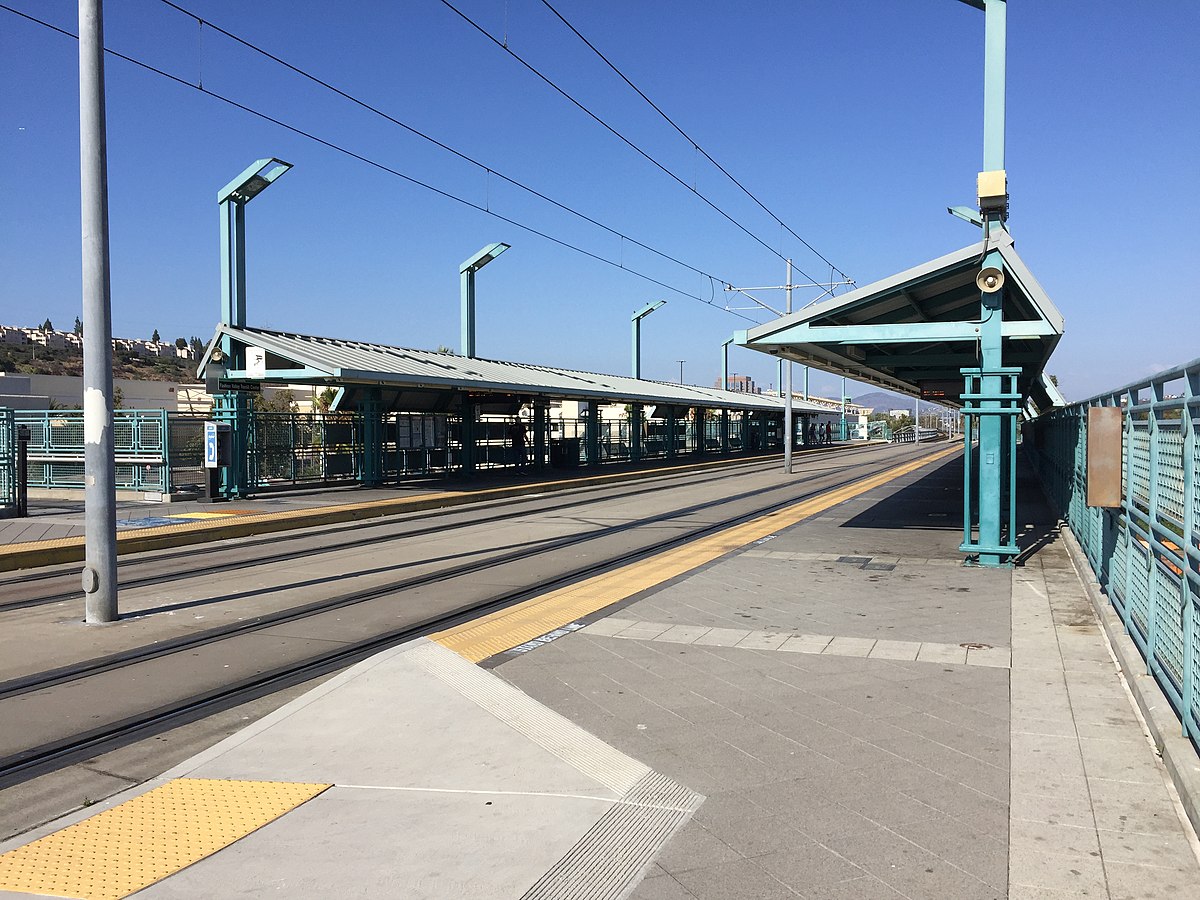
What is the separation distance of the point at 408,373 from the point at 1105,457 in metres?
17.7

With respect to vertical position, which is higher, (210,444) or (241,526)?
(210,444)

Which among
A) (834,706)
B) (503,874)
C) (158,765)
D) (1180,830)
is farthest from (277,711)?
(1180,830)

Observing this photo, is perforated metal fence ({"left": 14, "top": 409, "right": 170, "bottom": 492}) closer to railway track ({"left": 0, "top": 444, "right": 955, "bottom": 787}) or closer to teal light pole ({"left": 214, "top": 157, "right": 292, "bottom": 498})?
teal light pole ({"left": 214, "top": 157, "right": 292, "bottom": 498})

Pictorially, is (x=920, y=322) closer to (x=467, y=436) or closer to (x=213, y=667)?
(x=213, y=667)

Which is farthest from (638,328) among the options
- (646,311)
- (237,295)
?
(237,295)

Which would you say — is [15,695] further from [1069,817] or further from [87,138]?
[1069,817]

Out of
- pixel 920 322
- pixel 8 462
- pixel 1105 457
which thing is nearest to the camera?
pixel 1105 457

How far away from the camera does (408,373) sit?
901 inches

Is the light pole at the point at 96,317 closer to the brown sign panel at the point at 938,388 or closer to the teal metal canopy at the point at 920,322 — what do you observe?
the teal metal canopy at the point at 920,322

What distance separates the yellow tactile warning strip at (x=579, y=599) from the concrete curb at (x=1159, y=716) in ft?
14.5

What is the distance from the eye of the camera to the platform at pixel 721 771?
3826 millimetres

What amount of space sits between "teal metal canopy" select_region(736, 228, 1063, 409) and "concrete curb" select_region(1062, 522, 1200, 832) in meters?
4.09

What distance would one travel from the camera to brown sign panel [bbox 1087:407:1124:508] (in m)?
7.37

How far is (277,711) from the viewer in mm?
6012
